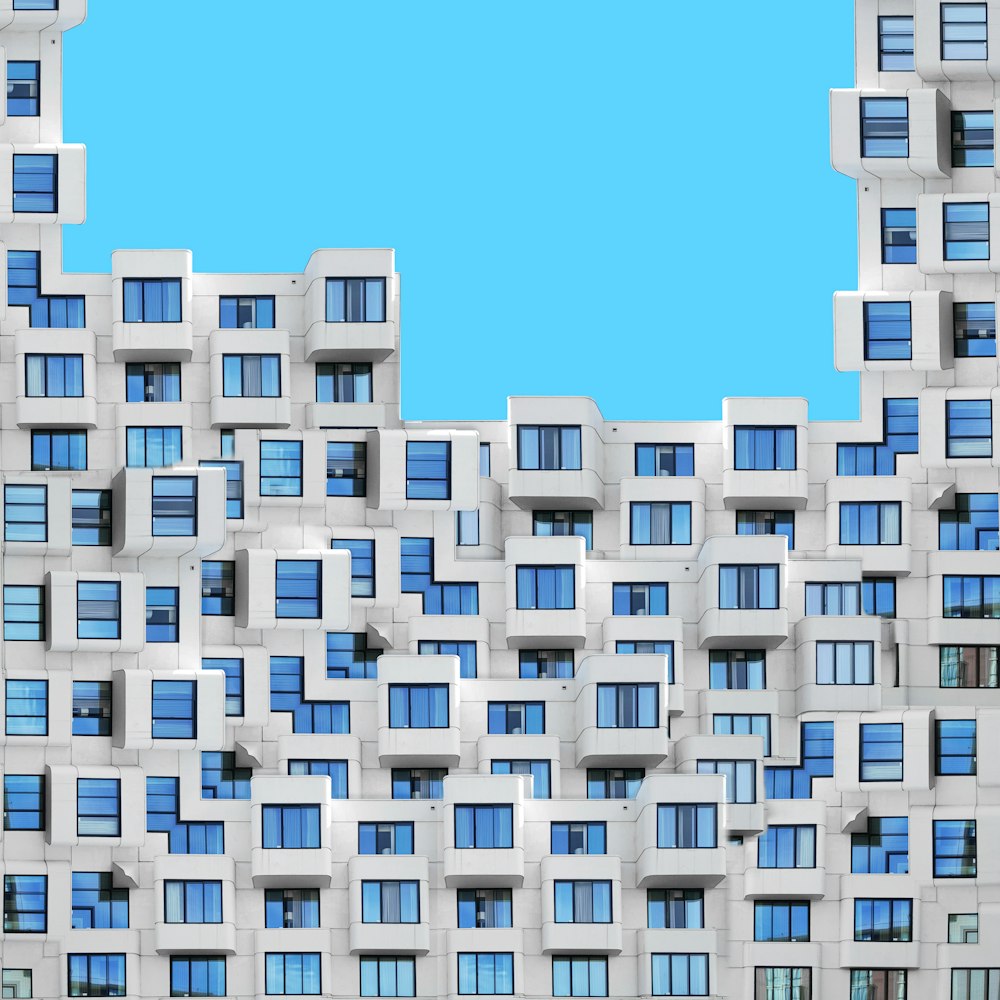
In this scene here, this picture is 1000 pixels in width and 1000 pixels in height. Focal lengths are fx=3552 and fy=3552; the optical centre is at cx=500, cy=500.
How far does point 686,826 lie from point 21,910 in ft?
50.5

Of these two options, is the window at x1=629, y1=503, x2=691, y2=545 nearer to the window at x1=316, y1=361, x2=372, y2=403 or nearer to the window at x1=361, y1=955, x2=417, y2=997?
the window at x1=316, y1=361, x2=372, y2=403

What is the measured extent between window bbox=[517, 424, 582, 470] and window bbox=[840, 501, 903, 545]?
255 inches

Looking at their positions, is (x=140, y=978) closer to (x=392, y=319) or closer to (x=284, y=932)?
(x=284, y=932)

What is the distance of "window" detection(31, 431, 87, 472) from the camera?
83875 mm

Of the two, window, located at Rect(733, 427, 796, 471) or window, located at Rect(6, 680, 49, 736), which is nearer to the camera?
window, located at Rect(6, 680, 49, 736)

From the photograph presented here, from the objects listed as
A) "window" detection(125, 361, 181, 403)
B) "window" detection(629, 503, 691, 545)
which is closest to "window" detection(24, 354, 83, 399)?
"window" detection(125, 361, 181, 403)

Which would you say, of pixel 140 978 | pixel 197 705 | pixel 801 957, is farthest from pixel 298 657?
pixel 801 957

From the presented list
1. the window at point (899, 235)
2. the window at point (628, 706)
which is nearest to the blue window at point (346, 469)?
the window at point (628, 706)

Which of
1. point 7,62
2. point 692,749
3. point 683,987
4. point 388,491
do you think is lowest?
point 683,987

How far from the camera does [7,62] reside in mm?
85375

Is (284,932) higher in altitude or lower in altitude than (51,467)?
lower

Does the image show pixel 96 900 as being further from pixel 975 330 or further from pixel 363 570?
pixel 975 330

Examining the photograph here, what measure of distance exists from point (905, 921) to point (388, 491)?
15.6m

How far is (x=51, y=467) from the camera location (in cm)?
8388
